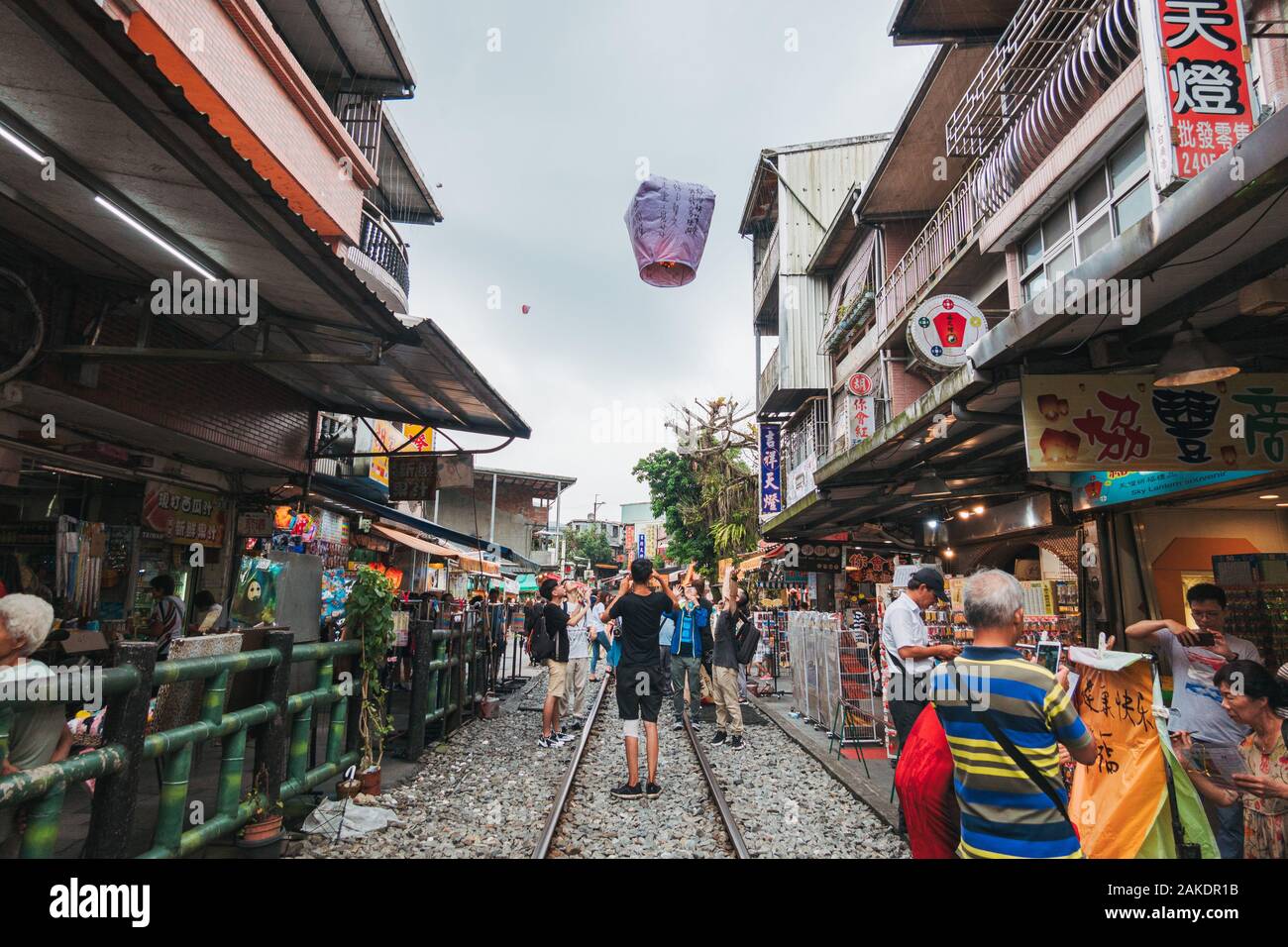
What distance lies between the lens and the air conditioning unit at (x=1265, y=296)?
11.9 ft

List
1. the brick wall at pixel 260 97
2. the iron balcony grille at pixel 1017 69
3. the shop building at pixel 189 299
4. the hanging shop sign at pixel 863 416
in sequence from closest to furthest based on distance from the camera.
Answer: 1. the shop building at pixel 189 299
2. the brick wall at pixel 260 97
3. the iron balcony grille at pixel 1017 69
4. the hanging shop sign at pixel 863 416

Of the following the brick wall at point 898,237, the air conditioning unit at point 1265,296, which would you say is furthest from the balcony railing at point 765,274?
the air conditioning unit at point 1265,296

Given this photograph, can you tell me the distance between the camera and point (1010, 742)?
233cm

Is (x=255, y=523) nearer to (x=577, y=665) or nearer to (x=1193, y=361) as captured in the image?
(x=577, y=665)

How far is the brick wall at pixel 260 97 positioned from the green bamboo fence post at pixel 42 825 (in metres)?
7.38

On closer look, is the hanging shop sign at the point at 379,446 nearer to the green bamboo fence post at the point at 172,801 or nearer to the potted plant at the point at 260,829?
the potted plant at the point at 260,829

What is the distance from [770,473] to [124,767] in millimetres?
18707

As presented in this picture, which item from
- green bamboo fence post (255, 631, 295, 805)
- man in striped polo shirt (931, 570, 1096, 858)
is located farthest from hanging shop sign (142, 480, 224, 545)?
man in striped polo shirt (931, 570, 1096, 858)

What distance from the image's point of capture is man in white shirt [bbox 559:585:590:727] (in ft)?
29.8

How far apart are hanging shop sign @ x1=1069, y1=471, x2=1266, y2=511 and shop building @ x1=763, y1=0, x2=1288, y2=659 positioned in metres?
0.03

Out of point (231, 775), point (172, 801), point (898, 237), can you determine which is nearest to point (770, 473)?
point (898, 237)

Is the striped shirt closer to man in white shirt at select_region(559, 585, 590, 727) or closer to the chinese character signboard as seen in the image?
man in white shirt at select_region(559, 585, 590, 727)

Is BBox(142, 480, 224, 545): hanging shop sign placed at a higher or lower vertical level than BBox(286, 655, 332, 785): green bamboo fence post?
higher
